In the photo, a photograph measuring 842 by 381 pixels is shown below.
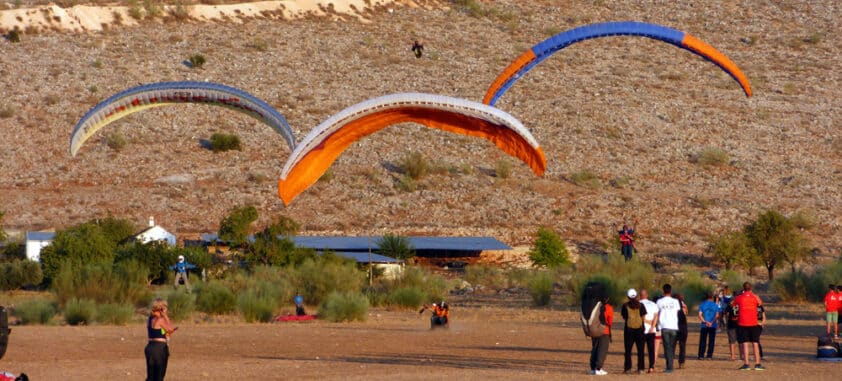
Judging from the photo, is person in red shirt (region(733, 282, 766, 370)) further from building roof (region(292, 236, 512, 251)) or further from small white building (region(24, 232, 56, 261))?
small white building (region(24, 232, 56, 261))

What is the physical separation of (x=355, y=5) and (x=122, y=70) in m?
15.8

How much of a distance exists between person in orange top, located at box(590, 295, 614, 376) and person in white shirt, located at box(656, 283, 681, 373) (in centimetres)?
88

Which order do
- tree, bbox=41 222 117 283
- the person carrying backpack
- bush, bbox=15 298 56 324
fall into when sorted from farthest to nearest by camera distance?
1. tree, bbox=41 222 117 283
2. bush, bbox=15 298 56 324
3. the person carrying backpack

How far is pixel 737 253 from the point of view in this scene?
42.3 metres

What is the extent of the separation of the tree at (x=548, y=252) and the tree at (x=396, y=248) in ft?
12.8

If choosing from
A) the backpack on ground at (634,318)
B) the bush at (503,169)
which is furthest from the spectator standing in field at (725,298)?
the bush at (503,169)

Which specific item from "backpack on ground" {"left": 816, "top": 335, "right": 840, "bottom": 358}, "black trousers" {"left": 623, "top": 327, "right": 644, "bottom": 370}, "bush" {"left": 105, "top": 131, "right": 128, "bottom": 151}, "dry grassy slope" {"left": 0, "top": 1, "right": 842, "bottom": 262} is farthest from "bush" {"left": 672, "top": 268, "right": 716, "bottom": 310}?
"bush" {"left": 105, "top": 131, "right": 128, "bottom": 151}

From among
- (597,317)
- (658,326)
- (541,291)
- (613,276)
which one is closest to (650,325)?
(658,326)

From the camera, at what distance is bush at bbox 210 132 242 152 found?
5344 cm

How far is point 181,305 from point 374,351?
823cm

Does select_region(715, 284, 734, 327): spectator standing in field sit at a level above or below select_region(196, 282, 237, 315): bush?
above

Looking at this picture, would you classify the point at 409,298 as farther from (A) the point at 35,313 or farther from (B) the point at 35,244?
(B) the point at 35,244

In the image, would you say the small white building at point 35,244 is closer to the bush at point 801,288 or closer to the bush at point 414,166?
the bush at point 414,166

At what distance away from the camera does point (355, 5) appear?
7112cm
